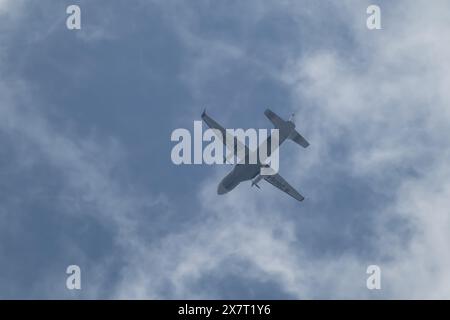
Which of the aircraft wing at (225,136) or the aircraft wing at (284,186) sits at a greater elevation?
the aircraft wing at (225,136)

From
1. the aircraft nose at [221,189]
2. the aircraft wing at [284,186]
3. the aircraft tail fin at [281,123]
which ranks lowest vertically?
the aircraft nose at [221,189]

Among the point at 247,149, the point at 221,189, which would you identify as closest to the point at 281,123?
the point at 247,149

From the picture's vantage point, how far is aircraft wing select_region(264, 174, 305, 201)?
108 m

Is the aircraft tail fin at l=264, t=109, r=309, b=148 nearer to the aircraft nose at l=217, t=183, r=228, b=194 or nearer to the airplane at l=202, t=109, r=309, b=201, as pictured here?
the airplane at l=202, t=109, r=309, b=201

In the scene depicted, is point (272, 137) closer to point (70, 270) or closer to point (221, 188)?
point (221, 188)

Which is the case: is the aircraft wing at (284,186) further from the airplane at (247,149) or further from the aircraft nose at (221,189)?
the aircraft nose at (221,189)

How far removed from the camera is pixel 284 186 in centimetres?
10894

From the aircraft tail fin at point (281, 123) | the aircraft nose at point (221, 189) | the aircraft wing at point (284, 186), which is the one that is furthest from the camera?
the aircraft wing at point (284, 186)

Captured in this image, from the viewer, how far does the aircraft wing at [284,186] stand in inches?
4252

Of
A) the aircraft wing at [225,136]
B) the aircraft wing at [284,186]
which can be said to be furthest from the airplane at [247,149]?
the aircraft wing at [284,186]

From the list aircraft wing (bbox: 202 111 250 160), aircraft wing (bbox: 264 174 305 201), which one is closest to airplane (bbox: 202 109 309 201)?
aircraft wing (bbox: 202 111 250 160)

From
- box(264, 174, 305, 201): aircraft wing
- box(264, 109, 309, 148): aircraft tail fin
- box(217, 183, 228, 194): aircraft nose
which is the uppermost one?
box(264, 109, 309, 148): aircraft tail fin
